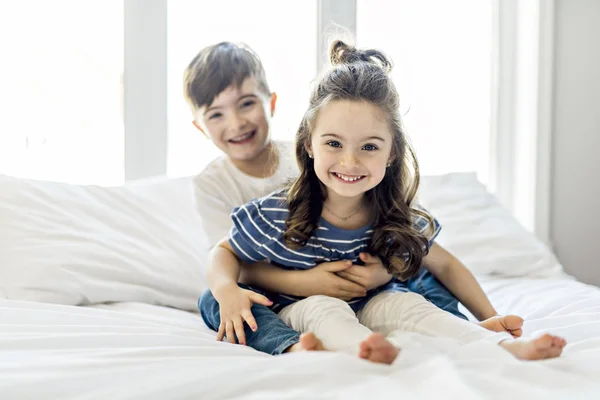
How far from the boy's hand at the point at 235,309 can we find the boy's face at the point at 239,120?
1.58 feet

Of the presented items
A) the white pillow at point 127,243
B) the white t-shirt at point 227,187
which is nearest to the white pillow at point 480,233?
the white pillow at point 127,243

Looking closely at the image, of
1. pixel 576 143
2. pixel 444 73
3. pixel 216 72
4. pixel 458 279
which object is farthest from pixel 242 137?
pixel 576 143

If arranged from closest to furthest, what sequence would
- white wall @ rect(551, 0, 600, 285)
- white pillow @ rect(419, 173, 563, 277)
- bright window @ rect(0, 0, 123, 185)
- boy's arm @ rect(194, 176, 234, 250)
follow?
boy's arm @ rect(194, 176, 234, 250)
white pillow @ rect(419, 173, 563, 277)
bright window @ rect(0, 0, 123, 185)
white wall @ rect(551, 0, 600, 285)

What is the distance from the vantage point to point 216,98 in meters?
1.56

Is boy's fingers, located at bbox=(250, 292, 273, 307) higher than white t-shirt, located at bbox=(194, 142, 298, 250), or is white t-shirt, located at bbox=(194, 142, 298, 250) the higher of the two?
white t-shirt, located at bbox=(194, 142, 298, 250)

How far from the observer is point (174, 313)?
1407 mm

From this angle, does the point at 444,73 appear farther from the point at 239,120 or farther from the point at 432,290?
the point at 432,290

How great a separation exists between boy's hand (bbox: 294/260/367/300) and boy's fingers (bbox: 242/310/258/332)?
0.47ft

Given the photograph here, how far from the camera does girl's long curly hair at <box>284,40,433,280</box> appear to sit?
1208 mm

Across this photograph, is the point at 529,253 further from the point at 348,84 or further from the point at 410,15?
the point at 410,15

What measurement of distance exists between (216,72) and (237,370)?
0.91m

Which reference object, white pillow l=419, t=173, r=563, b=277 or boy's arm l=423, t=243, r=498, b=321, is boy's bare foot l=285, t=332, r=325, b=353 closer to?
boy's arm l=423, t=243, r=498, b=321

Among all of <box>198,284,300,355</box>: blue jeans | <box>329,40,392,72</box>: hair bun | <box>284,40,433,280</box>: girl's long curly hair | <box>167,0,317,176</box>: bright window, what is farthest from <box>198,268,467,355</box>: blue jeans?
<box>167,0,317,176</box>: bright window

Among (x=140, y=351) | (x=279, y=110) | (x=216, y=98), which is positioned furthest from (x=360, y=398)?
(x=279, y=110)
